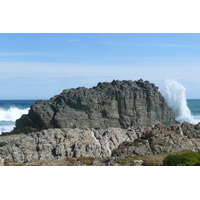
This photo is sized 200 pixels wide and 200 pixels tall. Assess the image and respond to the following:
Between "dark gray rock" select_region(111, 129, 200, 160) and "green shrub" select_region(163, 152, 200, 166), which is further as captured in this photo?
"dark gray rock" select_region(111, 129, 200, 160)

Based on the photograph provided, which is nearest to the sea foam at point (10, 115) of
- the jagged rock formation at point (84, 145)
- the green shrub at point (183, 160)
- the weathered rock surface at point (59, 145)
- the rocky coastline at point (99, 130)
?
the rocky coastline at point (99, 130)

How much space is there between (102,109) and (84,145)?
12.8 m

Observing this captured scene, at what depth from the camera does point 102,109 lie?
4312 centimetres

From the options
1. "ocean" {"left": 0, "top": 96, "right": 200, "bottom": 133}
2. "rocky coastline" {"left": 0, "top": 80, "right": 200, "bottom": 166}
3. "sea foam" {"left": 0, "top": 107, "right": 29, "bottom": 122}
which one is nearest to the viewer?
"rocky coastline" {"left": 0, "top": 80, "right": 200, "bottom": 166}

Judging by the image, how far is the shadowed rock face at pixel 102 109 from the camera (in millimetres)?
40875

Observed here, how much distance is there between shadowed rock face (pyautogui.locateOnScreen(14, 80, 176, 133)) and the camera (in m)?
40.9

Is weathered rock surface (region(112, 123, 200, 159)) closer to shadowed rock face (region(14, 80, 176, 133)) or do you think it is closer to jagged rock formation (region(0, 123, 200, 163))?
jagged rock formation (region(0, 123, 200, 163))

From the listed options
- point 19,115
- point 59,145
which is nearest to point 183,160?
point 59,145

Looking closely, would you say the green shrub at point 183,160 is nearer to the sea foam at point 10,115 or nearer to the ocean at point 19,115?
the ocean at point 19,115

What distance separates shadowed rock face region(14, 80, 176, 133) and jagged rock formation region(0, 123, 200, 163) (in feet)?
23.3

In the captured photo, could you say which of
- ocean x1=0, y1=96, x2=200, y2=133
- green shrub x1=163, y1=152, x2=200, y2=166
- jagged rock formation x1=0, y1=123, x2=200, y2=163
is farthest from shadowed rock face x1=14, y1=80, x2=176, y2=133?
ocean x1=0, y1=96, x2=200, y2=133

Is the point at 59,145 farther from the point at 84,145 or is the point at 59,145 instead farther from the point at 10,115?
the point at 10,115
